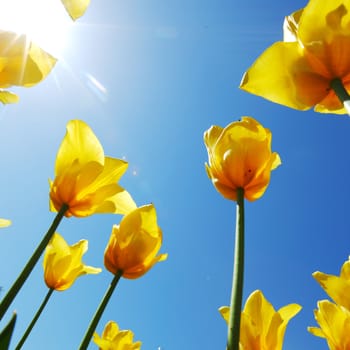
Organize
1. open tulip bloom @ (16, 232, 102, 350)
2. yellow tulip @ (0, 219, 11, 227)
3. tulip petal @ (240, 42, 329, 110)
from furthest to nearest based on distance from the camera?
1. open tulip bloom @ (16, 232, 102, 350)
2. yellow tulip @ (0, 219, 11, 227)
3. tulip petal @ (240, 42, 329, 110)

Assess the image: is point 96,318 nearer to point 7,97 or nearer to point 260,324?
point 260,324

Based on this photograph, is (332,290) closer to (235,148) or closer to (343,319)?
(343,319)

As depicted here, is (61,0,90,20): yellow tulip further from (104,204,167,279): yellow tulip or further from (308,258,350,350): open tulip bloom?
(308,258,350,350): open tulip bloom

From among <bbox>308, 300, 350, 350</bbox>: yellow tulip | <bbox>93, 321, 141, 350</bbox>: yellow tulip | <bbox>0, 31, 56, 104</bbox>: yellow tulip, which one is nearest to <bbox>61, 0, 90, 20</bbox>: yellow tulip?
<bbox>0, 31, 56, 104</bbox>: yellow tulip

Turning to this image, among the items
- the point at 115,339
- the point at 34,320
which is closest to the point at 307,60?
the point at 34,320

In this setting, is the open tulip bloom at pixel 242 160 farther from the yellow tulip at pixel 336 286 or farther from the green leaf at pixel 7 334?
the green leaf at pixel 7 334

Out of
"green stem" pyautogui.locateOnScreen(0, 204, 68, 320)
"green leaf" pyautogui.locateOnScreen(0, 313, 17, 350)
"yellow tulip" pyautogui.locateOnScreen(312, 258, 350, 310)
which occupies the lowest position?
"green leaf" pyautogui.locateOnScreen(0, 313, 17, 350)

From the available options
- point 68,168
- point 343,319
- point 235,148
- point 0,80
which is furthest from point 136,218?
point 343,319
